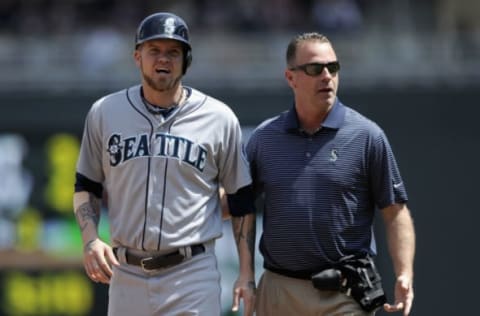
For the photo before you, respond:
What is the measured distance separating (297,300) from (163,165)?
0.93 metres

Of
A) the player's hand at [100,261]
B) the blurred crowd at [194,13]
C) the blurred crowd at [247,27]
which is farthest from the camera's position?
the blurred crowd at [194,13]

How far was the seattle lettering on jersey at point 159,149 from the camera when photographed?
527 centimetres

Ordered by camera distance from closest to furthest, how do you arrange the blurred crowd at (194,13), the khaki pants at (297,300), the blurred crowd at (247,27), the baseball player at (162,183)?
the baseball player at (162,183) < the khaki pants at (297,300) < the blurred crowd at (247,27) < the blurred crowd at (194,13)

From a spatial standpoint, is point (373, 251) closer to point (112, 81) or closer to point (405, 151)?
point (405, 151)

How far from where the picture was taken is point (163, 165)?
525cm

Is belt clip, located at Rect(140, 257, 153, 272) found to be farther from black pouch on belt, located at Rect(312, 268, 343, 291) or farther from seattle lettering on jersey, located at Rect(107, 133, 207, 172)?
black pouch on belt, located at Rect(312, 268, 343, 291)

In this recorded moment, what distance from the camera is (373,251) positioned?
5652 millimetres

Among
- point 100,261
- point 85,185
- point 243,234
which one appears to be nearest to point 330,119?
point 243,234

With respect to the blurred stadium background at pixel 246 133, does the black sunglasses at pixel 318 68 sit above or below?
above

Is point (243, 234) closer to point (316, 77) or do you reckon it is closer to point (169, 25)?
point (316, 77)

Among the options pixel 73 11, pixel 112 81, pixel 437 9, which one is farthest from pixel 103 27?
pixel 437 9

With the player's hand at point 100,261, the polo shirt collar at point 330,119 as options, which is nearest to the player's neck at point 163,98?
the polo shirt collar at point 330,119

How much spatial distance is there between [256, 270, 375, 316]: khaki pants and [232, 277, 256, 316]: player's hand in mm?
214

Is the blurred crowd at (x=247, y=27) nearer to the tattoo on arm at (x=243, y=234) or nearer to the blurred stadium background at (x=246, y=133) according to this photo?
the blurred stadium background at (x=246, y=133)
